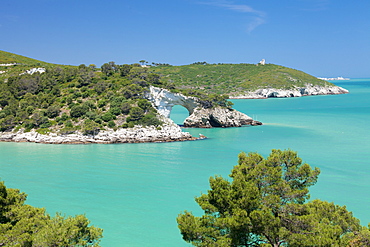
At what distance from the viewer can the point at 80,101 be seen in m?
52.8

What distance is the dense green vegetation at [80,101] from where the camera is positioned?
4778cm

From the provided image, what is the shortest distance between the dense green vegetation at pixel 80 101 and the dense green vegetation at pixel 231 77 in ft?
253

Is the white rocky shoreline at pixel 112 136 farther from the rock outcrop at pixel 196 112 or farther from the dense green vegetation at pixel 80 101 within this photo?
the rock outcrop at pixel 196 112

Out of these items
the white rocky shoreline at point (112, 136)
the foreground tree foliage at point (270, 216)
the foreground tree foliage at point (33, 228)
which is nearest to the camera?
the foreground tree foliage at point (33, 228)

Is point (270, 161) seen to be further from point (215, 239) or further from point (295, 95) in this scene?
point (295, 95)

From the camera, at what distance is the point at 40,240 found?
10641mm

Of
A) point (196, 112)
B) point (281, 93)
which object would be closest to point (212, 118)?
point (196, 112)

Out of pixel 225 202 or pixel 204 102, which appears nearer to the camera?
pixel 225 202

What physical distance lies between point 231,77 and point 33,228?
157995mm

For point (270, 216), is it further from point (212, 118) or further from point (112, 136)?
point (212, 118)

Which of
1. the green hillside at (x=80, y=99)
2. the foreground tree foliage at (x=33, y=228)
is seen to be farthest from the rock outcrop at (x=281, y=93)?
the foreground tree foliage at (x=33, y=228)

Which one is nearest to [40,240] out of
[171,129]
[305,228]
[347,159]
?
[305,228]

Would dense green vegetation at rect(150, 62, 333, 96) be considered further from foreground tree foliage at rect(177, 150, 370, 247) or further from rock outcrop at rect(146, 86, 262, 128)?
foreground tree foliage at rect(177, 150, 370, 247)

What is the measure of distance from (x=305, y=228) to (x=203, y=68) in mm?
170873
